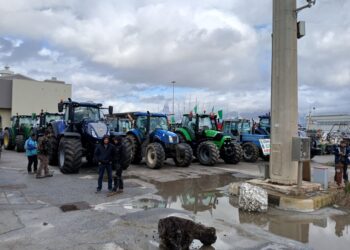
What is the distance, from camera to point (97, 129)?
1309cm

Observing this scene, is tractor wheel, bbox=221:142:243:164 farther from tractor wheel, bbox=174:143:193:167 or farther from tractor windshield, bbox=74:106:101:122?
tractor windshield, bbox=74:106:101:122

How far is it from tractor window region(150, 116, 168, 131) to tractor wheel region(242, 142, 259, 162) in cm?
505

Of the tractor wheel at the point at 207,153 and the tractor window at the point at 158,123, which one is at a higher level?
the tractor window at the point at 158,123

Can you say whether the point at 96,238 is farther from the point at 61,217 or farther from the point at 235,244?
the point at 235,244

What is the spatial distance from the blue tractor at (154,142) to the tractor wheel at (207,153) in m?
1.17

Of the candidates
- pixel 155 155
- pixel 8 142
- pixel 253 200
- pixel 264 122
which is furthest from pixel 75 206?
pixel 8 142

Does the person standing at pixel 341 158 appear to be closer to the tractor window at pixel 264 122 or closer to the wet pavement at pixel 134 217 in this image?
the wet pavement at pixel 134 217

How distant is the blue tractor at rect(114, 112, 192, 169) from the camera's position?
14.7 meters

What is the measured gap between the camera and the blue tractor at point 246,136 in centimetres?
1894

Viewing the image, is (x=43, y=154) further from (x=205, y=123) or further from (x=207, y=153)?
(x=205, y=123)

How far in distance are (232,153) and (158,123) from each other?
12.0 ft

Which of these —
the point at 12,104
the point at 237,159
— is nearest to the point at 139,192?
the point at 237,159

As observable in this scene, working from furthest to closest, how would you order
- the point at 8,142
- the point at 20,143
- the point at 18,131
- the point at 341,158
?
1. the point at 8,142
2. the point at 18,131
3. the point at 20,143
4. the point at 341,158

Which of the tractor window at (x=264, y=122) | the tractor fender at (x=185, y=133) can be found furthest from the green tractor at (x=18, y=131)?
the tractor window at (x=264, y=122)
